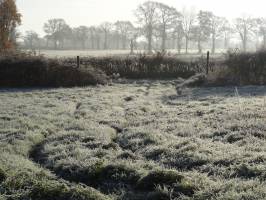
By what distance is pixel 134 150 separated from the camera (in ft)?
31.6

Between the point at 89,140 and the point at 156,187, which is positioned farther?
the point at 89,140

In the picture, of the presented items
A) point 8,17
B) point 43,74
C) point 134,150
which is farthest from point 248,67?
point 8,17

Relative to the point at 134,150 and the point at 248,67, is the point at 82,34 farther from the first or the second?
the point at 134,150

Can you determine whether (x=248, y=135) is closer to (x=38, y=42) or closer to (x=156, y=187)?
(x=156, y=187)

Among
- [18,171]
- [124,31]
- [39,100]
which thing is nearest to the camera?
[18,171]

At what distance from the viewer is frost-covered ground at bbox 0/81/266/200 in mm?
6922

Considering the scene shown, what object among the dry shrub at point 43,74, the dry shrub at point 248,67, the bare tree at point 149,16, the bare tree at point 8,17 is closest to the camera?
the dry shrub at point 248,67

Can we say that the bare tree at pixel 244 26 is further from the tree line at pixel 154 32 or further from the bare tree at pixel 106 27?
the bare tree at pixel 106 27

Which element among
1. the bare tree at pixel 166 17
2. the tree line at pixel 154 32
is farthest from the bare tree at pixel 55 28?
the bare tree at pixel 166 17

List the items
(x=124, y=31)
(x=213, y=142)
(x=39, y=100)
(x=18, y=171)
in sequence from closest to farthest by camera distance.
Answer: (x=18, y=171) → (x=213, y=142) → (x=39, y=100) → (x=124, y=31)

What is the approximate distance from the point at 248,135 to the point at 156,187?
392cm

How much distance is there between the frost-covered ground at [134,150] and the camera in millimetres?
6922

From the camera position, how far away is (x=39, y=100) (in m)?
18.4

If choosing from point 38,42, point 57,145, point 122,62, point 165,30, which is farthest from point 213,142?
point 38,42
